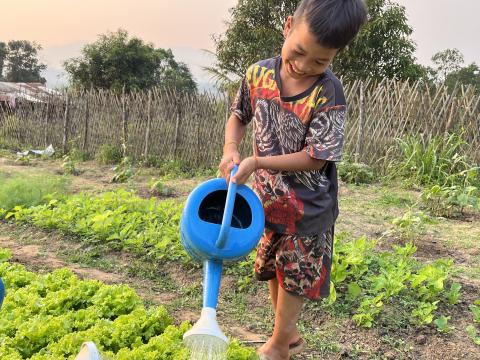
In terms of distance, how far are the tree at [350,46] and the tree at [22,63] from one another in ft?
110

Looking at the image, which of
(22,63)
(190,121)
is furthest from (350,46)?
(22,63)

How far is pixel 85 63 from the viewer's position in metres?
22.6

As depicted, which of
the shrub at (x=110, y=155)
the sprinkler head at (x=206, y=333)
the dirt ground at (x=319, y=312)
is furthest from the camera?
the shrub at (x=110, y=155)

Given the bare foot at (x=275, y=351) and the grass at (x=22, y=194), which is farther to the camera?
the grass at (x=22, y=194)

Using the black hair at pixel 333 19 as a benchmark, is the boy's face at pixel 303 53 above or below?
below

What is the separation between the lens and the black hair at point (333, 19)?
5.19ft

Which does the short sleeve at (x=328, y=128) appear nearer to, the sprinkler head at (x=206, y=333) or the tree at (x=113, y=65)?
the sprinkler head at (x=206, y=333)

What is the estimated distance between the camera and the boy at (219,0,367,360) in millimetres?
1730

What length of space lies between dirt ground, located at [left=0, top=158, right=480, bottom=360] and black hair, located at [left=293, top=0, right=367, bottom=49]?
1540 mm

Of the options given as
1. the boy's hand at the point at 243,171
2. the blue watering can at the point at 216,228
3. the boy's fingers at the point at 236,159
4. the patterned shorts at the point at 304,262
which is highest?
the boy's fingers at the point at 236,159

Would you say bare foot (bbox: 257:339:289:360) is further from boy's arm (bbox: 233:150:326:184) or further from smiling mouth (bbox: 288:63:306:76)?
smiling mouth (bbox: 288:63:306:76)

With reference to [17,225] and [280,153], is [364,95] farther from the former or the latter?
[280,153]

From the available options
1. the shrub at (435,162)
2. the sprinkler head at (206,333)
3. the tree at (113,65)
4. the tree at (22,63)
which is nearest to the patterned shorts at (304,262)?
the sprinkler head at (206,333)

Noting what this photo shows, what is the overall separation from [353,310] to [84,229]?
98.9 inches
